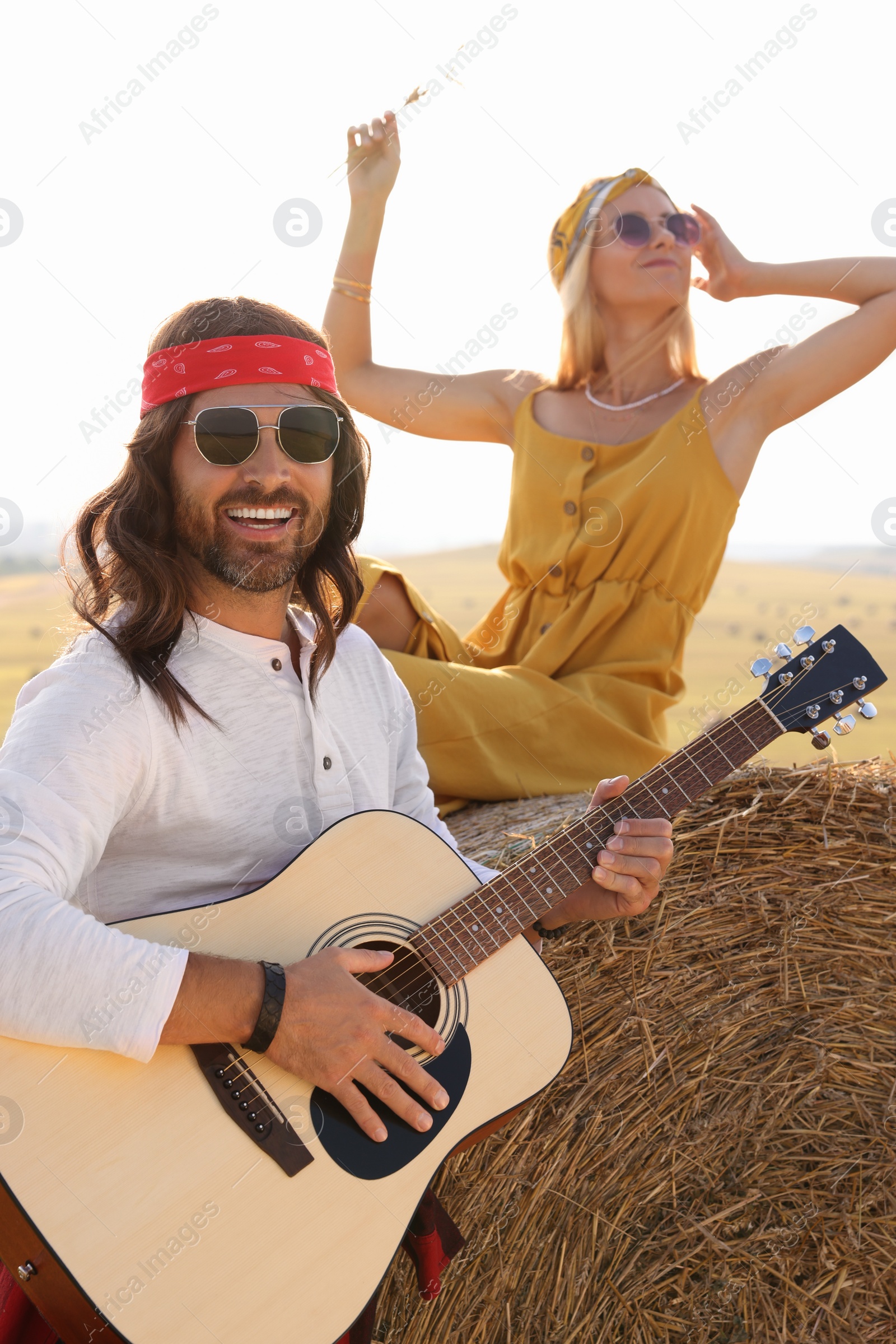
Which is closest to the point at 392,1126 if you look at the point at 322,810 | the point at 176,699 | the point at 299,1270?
the point at 299,1270

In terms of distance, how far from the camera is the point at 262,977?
1.58 metres

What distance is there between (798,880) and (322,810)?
3.70ft

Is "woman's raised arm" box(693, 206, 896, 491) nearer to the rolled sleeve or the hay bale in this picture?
the hay bale

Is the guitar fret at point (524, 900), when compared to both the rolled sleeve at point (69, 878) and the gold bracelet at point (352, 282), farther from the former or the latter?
the gold bracelet at point (352, 282)

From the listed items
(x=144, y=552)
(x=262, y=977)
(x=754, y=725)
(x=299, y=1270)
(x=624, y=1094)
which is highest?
(x=144, y=552)

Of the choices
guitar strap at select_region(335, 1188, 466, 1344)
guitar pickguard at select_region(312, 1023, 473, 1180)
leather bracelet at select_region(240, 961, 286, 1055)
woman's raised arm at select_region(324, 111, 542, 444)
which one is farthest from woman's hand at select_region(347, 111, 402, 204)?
guitar strap at select_region(335, 1188, 466, 1344)

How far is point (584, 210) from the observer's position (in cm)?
314

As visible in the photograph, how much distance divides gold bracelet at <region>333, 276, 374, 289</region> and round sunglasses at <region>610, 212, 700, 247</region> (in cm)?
74

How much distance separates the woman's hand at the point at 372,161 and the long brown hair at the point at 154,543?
113 centimetres

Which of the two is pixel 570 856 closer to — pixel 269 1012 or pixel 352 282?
pixel 269 1012

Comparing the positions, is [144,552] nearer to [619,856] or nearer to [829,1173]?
[619,856]

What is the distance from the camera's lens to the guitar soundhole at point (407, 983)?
1.77m

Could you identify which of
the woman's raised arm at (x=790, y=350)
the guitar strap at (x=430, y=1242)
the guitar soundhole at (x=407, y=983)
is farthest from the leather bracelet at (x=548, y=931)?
the woman's raised arm at (x=790, y=350)

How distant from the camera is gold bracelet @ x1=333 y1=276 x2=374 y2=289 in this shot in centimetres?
319
